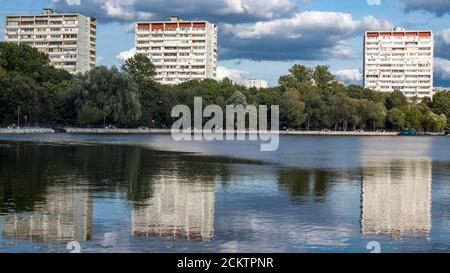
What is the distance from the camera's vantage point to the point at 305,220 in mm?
17375

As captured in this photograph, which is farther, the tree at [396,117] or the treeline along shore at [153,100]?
the tree at [396,117]

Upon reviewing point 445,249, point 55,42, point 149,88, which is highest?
point 55,42

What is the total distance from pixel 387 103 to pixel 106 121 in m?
85.5

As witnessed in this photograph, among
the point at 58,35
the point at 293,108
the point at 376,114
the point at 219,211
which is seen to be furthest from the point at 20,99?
the point at 219,211

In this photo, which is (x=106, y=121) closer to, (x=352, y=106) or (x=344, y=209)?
(x=352, y=106)

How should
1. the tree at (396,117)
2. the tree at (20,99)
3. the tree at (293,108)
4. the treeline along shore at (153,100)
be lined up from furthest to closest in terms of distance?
the tree at (396,117)
the tree at (293,108)
the treeline along shore at (153,100)
the tree at (20,99)

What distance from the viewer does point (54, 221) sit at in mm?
16625

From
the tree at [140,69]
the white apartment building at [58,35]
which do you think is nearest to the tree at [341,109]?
the tree at [140,69]

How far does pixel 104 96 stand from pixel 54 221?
95.9 metres

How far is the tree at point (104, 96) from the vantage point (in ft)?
364

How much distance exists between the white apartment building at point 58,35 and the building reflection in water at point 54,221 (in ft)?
550

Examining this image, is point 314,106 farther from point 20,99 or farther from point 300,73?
point 20,99

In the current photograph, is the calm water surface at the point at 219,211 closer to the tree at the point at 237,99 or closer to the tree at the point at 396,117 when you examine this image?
the tree at the point at 237,99

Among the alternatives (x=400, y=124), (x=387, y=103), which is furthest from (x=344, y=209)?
(x=387, y=103)
